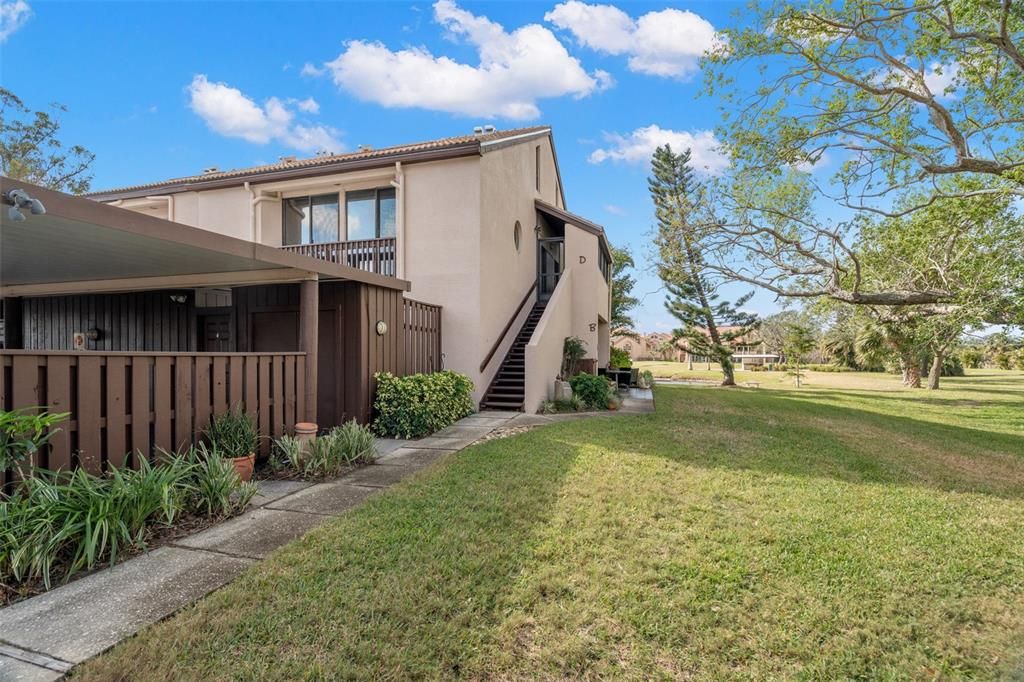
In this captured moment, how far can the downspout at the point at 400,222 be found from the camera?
1089 centimetres

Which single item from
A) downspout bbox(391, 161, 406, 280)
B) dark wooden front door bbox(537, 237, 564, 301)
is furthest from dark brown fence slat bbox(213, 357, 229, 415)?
dark wooden front door bbox(537, 237, 564, 301)

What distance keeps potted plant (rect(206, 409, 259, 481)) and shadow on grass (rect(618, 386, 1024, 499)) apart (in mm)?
4970

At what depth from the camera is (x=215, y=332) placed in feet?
32.7

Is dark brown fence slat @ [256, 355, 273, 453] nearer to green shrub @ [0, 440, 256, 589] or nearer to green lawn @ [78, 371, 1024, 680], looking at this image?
green shrub @ [0, 440, 256, 589]

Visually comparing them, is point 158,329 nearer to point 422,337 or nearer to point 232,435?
point 422,337

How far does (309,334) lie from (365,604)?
4.86 meters

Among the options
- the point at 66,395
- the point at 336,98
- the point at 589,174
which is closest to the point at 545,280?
the point at 589,174

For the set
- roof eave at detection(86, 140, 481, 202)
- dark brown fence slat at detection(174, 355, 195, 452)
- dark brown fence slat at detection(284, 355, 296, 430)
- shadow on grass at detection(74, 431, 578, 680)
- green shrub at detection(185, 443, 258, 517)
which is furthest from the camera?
roof eave at detection(86, 140, 481, 202)

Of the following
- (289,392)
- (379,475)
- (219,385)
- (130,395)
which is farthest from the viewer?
(289,392)

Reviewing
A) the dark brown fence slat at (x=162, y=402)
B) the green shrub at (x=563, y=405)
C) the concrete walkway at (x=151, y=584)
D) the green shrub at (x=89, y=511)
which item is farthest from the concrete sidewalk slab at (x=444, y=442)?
the green shrub at (x=563, y=405)

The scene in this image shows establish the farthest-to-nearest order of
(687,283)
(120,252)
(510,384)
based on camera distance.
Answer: (687,283) → (510,384) → (120,252)

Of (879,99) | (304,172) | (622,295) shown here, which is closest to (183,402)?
(304,172)

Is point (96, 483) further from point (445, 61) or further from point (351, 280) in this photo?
point (445, 61)

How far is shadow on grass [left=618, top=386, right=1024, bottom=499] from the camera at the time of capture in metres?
6.36
